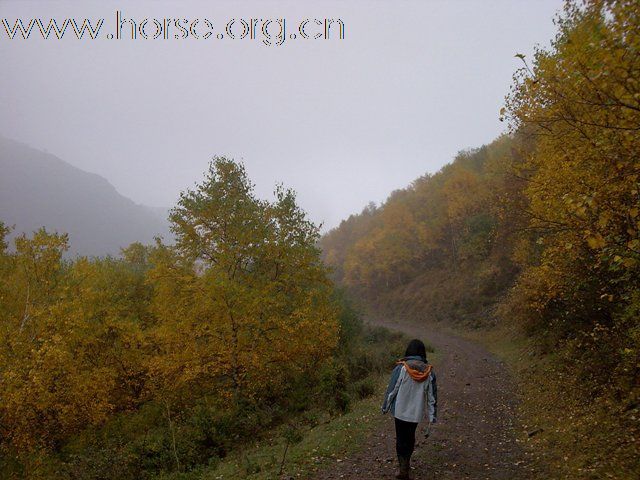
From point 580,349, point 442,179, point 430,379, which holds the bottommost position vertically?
point 580,349

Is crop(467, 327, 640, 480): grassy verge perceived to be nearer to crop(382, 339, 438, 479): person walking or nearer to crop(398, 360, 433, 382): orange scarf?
crop(382, 339, 438, 479): person walking

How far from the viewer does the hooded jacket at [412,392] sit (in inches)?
288

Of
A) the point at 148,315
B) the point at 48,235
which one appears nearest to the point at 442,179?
the point at 148,315

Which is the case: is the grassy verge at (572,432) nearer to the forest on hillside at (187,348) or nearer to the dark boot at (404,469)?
the dark boot at (404,469)

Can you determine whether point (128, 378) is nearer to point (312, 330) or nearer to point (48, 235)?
point (48, 235)

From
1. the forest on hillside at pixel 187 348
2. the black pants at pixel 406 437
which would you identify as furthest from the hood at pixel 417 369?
the forest on hillside at pixel 187 348

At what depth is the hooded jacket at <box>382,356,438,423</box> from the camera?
288 inches

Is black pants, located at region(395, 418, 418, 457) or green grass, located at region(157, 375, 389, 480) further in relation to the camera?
green grass, located at region(157, 375, 389, 480)

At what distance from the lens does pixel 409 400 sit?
7.41 m

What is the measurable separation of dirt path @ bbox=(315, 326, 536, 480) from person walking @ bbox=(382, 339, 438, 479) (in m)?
0.67

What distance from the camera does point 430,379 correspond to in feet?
25.1

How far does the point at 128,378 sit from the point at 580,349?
2043 cm

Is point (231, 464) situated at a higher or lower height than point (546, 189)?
lower

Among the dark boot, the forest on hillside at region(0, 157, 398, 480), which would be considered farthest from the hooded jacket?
the forest on hillside at region(0, 157, 398, 480)
